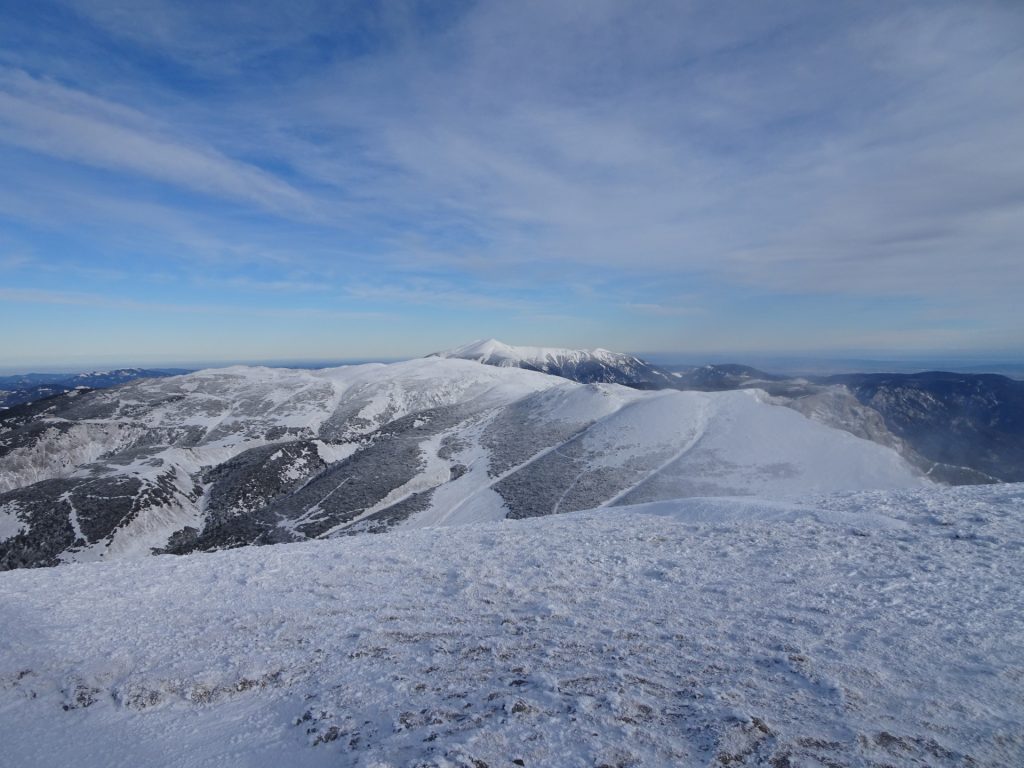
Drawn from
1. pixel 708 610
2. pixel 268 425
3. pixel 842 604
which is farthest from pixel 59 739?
pixel 268 425

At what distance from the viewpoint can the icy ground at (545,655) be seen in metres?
6.81

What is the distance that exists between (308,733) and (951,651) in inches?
449

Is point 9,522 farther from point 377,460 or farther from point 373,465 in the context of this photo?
point 377,460

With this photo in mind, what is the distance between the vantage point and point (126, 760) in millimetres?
6863

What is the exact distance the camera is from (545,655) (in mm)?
9281

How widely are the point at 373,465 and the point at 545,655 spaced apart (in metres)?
67.4

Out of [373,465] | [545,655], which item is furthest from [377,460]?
[545,655]

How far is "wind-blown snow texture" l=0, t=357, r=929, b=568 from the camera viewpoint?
5528cm

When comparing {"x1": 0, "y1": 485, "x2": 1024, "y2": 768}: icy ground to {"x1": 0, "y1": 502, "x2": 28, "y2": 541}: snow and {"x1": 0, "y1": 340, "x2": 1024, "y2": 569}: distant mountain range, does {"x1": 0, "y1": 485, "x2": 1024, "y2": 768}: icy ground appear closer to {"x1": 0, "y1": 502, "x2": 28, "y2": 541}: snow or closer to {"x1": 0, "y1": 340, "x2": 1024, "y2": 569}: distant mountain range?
{"x1": 0, "y1": 340, "x2": 1024, "y2": 569}: distant mountain range

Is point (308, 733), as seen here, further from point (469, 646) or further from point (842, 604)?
point (842, 604)

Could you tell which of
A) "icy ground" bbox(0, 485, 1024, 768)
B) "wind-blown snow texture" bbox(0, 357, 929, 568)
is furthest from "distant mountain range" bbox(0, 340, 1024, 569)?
"icy ground" bbox(0, 485, 1024, 768)

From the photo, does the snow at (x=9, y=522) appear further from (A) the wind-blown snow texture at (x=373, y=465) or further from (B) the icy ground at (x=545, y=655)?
(B) the icy ground at (x=545, y=655)

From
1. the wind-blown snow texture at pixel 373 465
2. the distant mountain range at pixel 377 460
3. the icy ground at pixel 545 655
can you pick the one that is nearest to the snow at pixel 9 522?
the wind-blown snow texture at pixel 373 465

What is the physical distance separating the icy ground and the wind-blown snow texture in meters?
40.0
